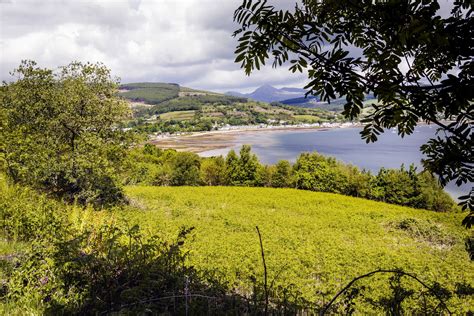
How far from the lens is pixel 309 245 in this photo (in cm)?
1146

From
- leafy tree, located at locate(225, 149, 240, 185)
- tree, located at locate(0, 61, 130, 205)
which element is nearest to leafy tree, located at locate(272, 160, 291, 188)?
leafy tree, located at locate(225, 149, 240, 185)

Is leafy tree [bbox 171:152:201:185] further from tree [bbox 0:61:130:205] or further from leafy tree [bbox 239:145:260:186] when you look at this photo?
tree [bbox 0:61:130:205]

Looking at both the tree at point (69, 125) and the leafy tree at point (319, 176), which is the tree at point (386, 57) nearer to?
the tree at point (69, 125)

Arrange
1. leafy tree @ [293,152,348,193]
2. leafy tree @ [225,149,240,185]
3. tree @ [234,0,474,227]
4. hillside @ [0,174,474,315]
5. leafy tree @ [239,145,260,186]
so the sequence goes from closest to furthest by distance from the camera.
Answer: tree @ [234,0,474,227], hillside @ [0,174,474,315], leafy tree @ [293,152,348,193], leafy tree @ [239,145,260,186], leafy tree @ [225,149,240,185]

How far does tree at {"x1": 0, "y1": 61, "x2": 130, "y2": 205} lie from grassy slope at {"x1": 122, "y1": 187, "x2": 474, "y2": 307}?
9.92ft

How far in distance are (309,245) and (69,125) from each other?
1182 cm

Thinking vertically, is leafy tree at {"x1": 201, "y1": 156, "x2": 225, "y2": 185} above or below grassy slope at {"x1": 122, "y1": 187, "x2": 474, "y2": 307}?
below

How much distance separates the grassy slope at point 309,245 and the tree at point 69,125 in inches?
119

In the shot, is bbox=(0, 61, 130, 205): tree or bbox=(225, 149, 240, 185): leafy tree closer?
bbox=(0, 61, 130, 205): tree

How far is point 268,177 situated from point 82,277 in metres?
40.3

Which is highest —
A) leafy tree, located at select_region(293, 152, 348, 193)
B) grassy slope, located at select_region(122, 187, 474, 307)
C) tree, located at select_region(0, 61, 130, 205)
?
tree, located at select_region(0, 61, 130, 205)

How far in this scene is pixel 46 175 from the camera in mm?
12805

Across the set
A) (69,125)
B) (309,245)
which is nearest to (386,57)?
(309,245)

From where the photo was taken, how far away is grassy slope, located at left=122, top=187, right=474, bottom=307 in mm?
8094
